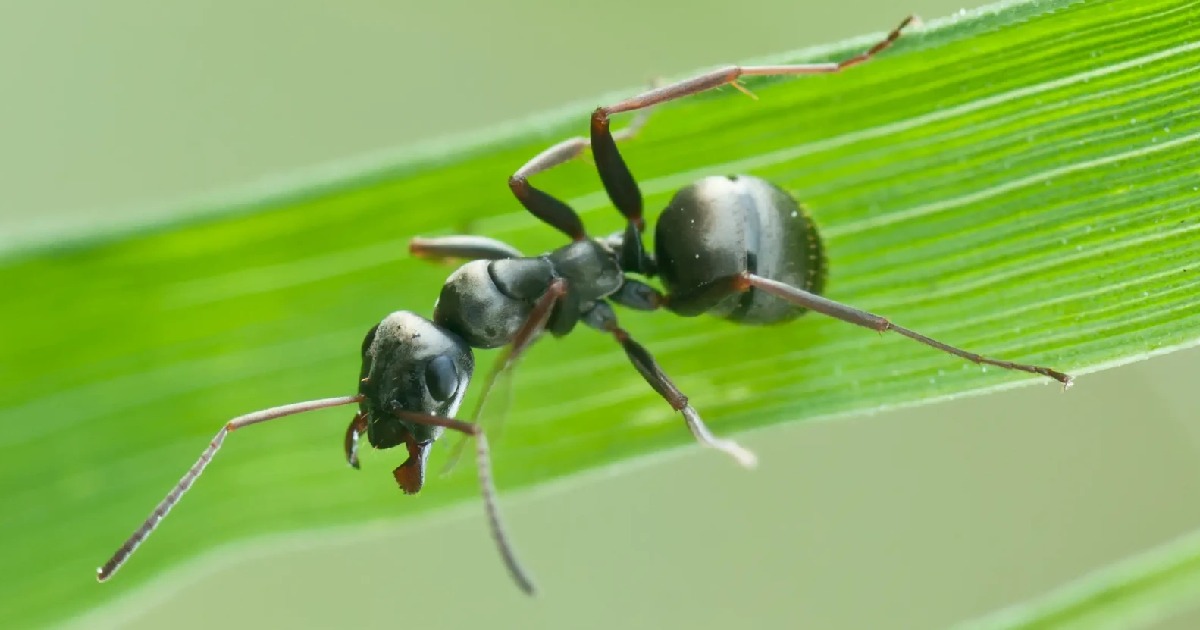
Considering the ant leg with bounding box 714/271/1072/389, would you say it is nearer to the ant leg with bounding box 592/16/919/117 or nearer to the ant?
the ant

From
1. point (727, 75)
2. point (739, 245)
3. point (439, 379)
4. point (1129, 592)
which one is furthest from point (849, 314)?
point (439, 379)

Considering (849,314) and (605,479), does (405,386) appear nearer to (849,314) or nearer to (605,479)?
(849,314)

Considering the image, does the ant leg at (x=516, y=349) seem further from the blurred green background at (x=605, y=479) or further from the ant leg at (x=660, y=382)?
the blurred green background at (x=605, y=479)

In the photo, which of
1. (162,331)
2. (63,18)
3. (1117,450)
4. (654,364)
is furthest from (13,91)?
(1117,450)

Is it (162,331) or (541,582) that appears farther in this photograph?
(541,582)

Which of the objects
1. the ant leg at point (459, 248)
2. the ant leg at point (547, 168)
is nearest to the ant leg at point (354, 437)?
the ant leg at point (459, 248)

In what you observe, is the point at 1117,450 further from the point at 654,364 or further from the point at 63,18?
the point at 63,18
